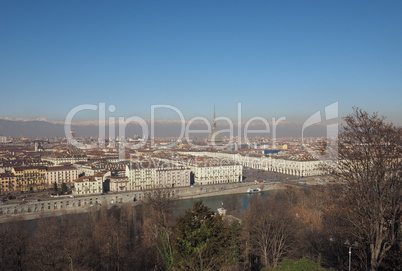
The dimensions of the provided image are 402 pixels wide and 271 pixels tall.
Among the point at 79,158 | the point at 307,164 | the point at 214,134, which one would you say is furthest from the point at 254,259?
the point at 214,134

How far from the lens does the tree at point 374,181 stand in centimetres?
291

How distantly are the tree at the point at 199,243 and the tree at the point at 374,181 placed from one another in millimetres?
1264

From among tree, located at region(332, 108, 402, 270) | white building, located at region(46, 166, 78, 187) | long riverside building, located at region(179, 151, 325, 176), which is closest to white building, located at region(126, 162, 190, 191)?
white building, located at region(46, 166, 78, 187)

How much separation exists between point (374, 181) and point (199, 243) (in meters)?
1.75

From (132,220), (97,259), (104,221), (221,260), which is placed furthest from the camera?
(132,220)

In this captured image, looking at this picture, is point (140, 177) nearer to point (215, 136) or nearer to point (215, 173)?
point (215, 173)

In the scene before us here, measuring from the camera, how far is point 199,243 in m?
3.09

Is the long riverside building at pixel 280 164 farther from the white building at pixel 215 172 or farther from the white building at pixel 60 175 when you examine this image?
the white building at pixel 60 175

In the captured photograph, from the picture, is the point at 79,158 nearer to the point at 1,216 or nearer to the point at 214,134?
the point at 1,216

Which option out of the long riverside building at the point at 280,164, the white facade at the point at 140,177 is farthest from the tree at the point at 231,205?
the long riverside building at the point at 280,164

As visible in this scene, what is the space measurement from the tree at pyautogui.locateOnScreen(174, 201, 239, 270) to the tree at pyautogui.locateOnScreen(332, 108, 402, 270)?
1264mm

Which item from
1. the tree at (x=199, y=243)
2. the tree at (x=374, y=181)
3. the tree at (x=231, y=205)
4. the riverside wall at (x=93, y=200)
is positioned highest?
the tree at (x=374, y=181)

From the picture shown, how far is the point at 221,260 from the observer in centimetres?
319

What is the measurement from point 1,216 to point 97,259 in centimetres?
690
